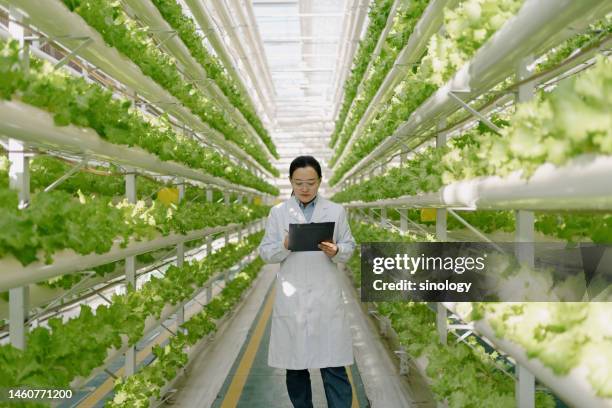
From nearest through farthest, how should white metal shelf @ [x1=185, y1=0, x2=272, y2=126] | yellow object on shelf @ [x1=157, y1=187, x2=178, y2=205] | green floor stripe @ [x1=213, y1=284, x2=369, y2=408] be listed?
1. green floor stripe @ [x1=213, y1=284, x2=369, y2=408]
2. yellow object on shelf @ [x1=157, y1=187, x2=178, y2=205]
3. white metal shelf @ [x1=185, y1=0, x2=272, y2=126]

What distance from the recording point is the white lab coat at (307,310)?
3.59 metres

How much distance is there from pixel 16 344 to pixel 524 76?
2652mm

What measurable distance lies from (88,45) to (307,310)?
6.56 feet

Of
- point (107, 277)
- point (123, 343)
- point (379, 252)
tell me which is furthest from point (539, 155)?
point (107, 277)

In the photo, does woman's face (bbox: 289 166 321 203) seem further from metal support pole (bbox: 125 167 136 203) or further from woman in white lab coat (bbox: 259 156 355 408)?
metal support pole (bbox: 125 167 136 203)

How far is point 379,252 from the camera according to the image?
5648 millimetres

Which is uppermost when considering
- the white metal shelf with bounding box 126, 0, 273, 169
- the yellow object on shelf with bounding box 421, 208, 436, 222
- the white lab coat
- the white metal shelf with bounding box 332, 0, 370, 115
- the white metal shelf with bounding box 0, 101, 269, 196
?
the white metal shelf with bounding box 332, 0, 370, 115

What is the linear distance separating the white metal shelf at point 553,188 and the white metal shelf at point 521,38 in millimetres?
507

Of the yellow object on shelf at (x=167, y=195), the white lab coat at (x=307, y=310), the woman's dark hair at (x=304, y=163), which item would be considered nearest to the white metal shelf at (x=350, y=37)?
the yellow object on shelf at (x=167, y=195)

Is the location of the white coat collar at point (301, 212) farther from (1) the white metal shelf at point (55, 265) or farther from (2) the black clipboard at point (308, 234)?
(1) the white metal shelf at point (55, 265)

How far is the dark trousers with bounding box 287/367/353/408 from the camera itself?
11.8 ft

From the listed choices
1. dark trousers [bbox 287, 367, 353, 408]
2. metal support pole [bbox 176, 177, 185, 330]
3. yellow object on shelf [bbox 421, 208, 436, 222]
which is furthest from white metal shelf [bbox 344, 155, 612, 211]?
Result: metal support pole [bbox 176, 177, 185, 330]

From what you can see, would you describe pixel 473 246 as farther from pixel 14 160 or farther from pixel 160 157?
pixel 14 160

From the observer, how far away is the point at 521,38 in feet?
7.48
